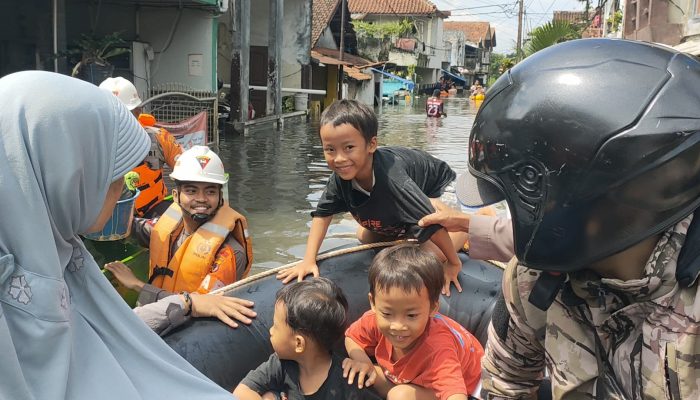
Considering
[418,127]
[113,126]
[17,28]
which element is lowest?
[418,127]

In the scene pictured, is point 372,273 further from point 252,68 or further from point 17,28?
point 252,68

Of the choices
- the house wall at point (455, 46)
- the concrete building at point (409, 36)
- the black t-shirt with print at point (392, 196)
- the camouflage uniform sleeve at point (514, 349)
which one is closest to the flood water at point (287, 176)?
the black t-shirt with print at point (392, 196)

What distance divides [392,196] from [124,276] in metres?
1.27

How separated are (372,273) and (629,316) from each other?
1136mm

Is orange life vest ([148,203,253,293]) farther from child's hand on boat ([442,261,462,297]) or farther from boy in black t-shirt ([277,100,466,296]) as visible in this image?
child's hand on boat ([442,261,462,297])

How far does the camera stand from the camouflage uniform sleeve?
4.46 ft

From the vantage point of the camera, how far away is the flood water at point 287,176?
6055 mm

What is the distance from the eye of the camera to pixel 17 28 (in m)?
8.91

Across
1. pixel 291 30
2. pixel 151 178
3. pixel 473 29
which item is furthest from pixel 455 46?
pixel 151 178

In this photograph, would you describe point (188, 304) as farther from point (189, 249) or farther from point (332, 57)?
point (332, 57)

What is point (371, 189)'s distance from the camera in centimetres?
299

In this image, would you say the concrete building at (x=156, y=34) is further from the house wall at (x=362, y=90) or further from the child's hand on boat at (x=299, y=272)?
the house wall at (x=362, y=90)

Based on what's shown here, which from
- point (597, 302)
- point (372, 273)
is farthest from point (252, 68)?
point (597, 302)

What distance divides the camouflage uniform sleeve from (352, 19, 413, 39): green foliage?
33.7m
